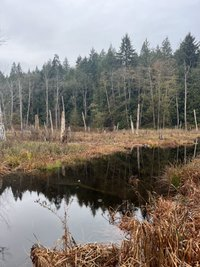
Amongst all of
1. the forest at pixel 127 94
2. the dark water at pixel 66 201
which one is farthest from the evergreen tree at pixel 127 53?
the dark water at pixel 66 201

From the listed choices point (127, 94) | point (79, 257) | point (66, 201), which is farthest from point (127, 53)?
point (79, 257)

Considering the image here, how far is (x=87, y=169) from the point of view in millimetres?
15523

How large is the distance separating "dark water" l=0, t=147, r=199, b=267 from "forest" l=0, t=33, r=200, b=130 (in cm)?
2707

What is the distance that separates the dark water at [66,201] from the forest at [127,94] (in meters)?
27.1

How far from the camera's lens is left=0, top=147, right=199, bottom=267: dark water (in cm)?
678

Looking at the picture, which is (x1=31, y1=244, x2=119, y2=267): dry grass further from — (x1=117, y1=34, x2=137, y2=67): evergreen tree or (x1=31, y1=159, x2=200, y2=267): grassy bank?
(x1=117, y1=34, x2=137, y2=67): evergreen tree

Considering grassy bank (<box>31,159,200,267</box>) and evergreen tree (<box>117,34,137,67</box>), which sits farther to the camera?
evergreen tree (<box>117,34,137,67</box>)

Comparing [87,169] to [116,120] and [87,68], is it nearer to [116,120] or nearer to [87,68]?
[116,120]

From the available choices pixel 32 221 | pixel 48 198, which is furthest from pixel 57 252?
pixel 48 198

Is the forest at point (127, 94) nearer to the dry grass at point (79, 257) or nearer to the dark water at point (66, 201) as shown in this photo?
the dark water at point (66, 201)

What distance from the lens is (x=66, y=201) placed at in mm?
9945

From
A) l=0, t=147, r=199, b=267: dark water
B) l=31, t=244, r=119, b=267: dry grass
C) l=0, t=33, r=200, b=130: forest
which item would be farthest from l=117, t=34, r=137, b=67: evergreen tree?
l=31, t=244, r=119, b=267: dry grass

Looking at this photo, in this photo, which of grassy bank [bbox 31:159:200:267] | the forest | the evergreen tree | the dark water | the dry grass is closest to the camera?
grassy bank [bbox 31:159:200:267]

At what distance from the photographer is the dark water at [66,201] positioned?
6.78 metres
